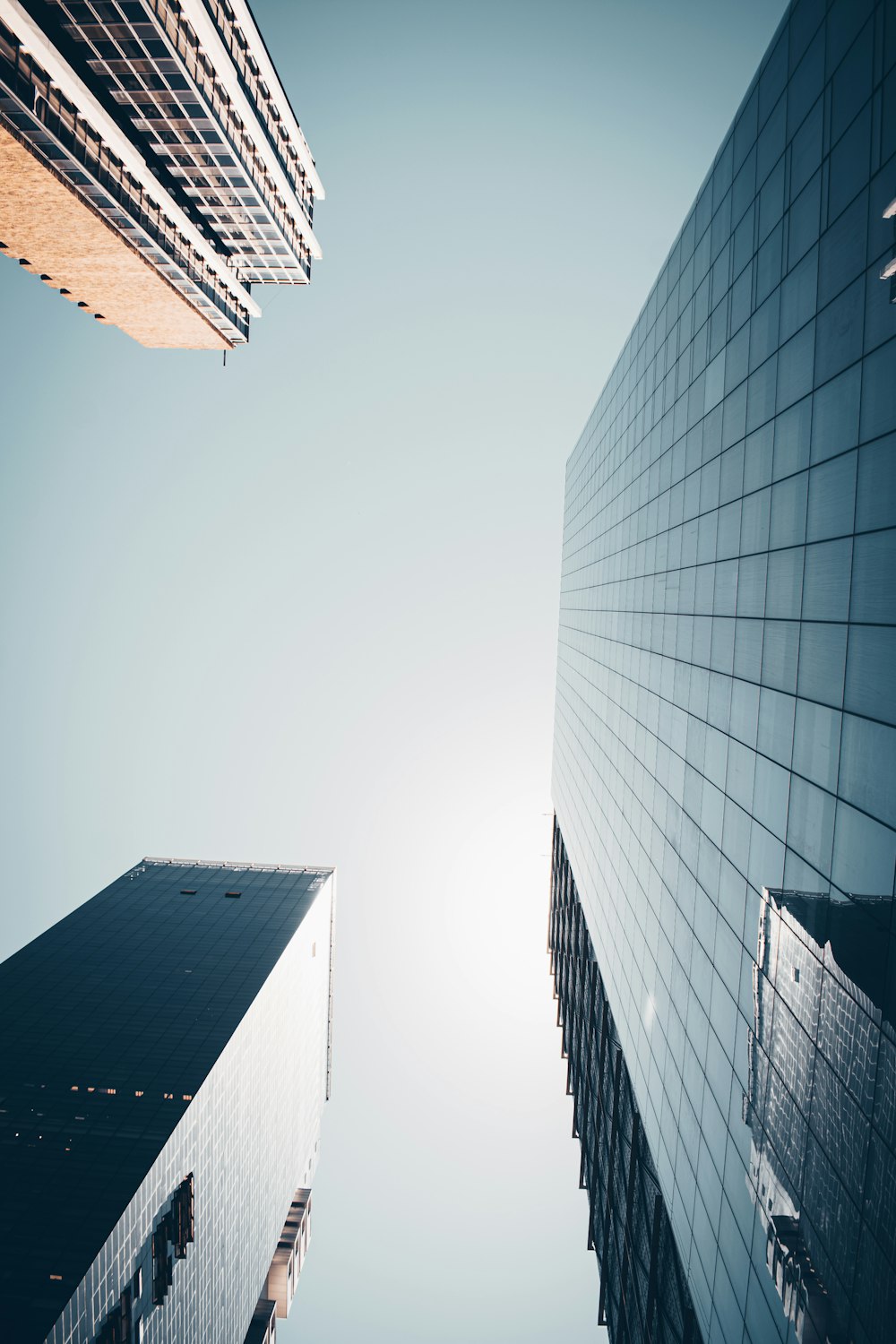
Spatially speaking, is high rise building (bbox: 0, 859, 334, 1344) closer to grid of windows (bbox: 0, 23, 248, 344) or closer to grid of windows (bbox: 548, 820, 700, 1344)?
grid of windows (bbox: 548, 820, 700, 1344)

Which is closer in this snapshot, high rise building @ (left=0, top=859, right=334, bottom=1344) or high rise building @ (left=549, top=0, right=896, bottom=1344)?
high rise building @ (left=549, top=0, right=896, bottom=1344)

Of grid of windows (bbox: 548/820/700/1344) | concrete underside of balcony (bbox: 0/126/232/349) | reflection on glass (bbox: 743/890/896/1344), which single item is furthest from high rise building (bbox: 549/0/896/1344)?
concrete underside of balcony (bbox: 0/126/232/349)

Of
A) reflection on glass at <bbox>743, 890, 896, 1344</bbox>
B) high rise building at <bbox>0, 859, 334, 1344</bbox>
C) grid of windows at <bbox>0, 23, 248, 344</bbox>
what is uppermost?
grid of windows at <bbox>0, 23, 248, 344</bbox>

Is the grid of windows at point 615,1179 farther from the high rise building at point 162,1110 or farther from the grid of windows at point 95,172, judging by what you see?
the grid of windows at point 95,172

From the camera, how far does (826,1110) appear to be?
541 inches

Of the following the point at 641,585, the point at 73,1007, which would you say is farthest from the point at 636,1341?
the point at 73,1007

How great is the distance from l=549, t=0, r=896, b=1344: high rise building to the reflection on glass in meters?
0.07

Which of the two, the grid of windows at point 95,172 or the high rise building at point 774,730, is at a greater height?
the grid of windows at point 95,172

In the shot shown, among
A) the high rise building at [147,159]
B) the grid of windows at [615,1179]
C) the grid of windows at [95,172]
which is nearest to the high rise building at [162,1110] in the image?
the grid of windows at [615,1179]

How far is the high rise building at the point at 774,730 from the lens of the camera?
12414mm

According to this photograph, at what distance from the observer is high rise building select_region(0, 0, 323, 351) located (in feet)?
172

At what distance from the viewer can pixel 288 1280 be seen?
320 ft

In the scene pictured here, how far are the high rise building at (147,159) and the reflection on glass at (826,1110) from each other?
65.4 meters

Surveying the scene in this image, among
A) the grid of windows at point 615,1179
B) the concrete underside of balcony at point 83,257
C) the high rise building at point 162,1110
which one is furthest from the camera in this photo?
the concrete underside of balcony at point 83,257
